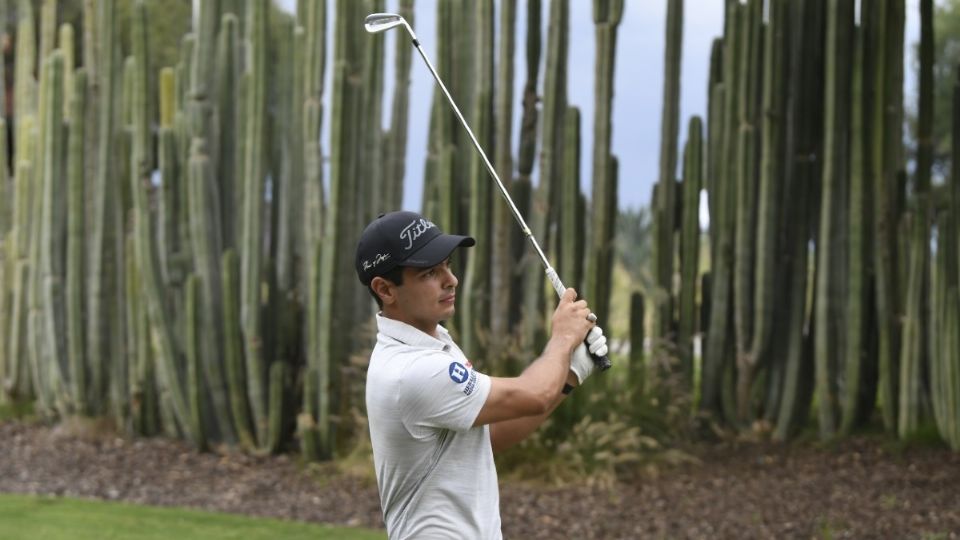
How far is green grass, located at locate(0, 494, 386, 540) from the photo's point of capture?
646cm

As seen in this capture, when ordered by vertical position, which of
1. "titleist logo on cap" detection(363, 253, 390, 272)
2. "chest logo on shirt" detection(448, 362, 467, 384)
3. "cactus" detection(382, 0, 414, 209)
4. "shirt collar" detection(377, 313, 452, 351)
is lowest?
"chest logo on shirt" detection(448, 362, 467, 384)

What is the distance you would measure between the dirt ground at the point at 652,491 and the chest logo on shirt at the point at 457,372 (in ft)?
12.3

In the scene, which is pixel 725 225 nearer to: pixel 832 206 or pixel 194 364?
pixel 832 206

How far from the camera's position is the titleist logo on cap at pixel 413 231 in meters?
2.86

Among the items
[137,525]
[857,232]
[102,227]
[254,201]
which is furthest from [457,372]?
[102,227]

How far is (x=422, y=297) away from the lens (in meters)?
2.91

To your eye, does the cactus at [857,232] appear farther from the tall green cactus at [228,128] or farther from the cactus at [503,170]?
the tall green cactus at [228,128]

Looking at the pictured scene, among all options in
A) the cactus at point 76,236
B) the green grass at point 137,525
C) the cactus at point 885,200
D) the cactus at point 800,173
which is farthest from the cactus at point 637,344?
the cactus at point 76,236

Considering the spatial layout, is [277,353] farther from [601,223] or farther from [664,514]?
[664,514]

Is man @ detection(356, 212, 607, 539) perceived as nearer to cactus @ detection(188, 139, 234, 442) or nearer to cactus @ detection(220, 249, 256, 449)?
cactus @ detection(220, 249, 256, 449)

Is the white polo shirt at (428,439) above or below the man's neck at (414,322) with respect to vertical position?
below

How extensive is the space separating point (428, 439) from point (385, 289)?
0.35m

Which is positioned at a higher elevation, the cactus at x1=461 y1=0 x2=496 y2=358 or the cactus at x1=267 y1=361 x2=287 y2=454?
the cactus at x1=461 y1=0 x2=496 y2=358

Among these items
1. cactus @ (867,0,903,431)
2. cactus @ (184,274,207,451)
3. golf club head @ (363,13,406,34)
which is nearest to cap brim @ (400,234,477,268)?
golf club head @ (363,13,406,34)
